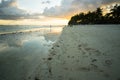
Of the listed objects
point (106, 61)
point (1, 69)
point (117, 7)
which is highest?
point (117, 7)


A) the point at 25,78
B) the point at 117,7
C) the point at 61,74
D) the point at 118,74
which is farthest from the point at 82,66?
the point at 117,7

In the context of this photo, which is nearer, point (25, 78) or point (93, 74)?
point (93, 74)

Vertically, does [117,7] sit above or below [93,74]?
above

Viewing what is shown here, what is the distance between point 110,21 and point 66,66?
75.4 meters

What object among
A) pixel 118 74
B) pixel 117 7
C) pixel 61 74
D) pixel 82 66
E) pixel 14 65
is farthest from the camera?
pixel 117 7

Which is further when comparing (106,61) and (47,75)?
(106,61)

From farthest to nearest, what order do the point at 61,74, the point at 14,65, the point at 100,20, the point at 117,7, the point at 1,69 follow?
the point at 100,20
the point at 117,7
the point at 14,65
the point at 1,69
the point at 61,74

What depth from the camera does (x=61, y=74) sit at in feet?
23.1

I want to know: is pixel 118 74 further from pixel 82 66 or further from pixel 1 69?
pixel 1 69

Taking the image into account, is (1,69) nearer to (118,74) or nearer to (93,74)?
(93,74)

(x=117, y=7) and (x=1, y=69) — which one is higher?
(x=117, y=7)

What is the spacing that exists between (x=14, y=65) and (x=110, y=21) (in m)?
75.9

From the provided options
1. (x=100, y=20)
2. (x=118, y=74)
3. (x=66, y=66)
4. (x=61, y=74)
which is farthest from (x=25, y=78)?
(x=100, y=20)

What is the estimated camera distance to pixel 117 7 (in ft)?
235
